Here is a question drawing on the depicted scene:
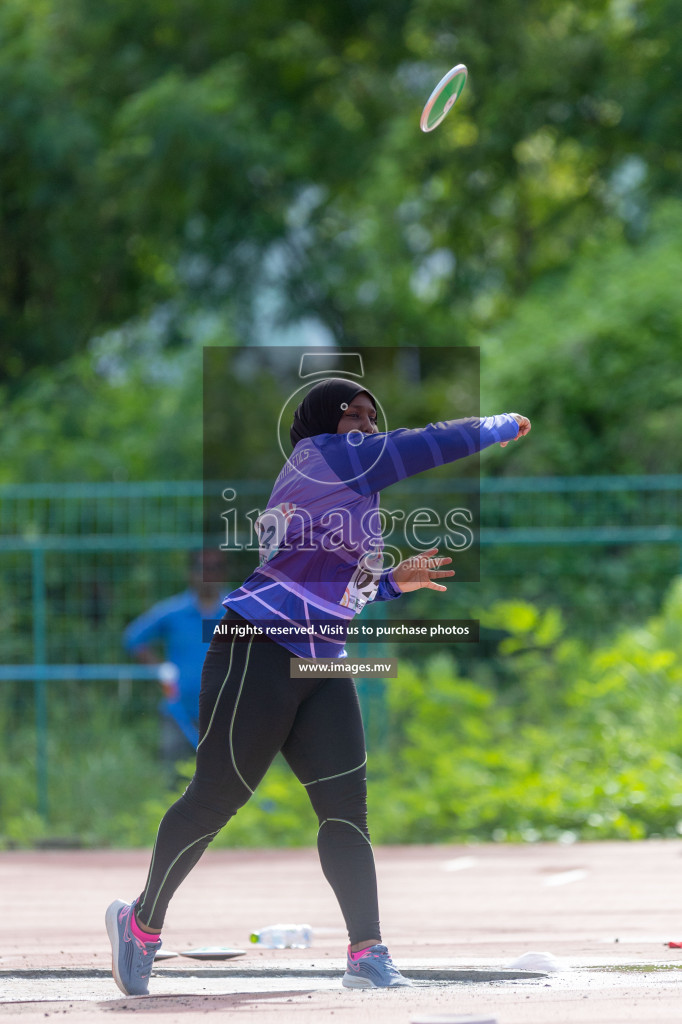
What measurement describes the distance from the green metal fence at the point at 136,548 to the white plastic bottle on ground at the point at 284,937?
4813 mm

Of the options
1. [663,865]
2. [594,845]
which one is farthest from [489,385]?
[663,865]

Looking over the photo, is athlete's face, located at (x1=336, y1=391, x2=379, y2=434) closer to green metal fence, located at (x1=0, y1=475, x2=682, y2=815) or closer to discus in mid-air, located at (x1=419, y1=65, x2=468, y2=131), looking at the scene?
discus in mid-air, located at (x1=419, y1=65, x2=468, y2=131)

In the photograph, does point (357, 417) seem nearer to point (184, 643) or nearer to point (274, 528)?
point (274, 528)

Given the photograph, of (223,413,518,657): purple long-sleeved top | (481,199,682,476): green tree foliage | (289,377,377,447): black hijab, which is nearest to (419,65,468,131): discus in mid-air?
(289,377,377,447): black hijab

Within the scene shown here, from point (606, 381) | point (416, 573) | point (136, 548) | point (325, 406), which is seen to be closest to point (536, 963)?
point (416, 573)

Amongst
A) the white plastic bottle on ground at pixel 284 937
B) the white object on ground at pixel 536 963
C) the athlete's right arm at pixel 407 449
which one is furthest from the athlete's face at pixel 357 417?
the white plastic bottle on ground at pixel 284 937

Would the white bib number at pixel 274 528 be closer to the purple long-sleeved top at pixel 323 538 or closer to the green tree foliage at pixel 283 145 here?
the purple long-sleeved top at pixel 323 538

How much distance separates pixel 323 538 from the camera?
11.9 ft

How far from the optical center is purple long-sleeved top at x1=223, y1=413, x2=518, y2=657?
355cm

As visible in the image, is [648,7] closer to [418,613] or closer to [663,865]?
[418,613]

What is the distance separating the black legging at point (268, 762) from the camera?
3.62 m

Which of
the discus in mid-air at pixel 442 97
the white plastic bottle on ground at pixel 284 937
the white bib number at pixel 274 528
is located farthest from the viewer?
the discus in mid-air at pixel 442 97

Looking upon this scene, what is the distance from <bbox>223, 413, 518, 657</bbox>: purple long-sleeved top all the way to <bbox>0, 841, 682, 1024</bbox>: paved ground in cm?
102

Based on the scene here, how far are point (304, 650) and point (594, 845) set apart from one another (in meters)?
4.02
